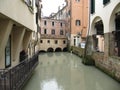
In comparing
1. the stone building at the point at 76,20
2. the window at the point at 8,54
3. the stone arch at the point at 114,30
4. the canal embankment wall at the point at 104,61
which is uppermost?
the stone building at the point at 76,20

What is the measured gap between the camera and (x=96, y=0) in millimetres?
14758

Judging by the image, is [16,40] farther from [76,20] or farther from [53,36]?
[53,36]

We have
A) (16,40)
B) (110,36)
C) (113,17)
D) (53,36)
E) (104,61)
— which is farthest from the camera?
(53,36)

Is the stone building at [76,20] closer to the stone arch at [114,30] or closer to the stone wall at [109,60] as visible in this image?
the stone wall at [109,60]

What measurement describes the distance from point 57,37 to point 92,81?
24.6 metres

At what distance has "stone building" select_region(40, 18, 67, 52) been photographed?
33469 millimetres

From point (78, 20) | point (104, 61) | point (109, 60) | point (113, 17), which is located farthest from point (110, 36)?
point (78, 20)

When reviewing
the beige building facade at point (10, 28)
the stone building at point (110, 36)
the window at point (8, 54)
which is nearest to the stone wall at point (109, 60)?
the stone building at point (110, 36)

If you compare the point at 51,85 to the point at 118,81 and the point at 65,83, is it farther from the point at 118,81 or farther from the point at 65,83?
the point at 118,81

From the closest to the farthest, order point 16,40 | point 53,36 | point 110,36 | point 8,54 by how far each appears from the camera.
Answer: point 8,54 → point 16,40 → point 110,36 → point 53,36

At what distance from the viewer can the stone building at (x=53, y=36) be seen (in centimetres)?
3347

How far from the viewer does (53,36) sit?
113 feet

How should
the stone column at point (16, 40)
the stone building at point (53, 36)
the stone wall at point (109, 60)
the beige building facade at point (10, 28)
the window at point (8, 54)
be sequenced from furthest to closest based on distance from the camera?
the stone building at point (53, 36) < the stone wall at point (109, 60) < the stone column at point (16, 40) < the window at point (8, 54) < the beige building facade at point (10, 28)

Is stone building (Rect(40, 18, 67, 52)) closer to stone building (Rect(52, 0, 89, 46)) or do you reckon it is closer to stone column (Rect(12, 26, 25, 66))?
stone building (Rect(52, 0, 89, 46))
